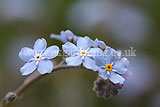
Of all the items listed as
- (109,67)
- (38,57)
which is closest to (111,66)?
(109,67)

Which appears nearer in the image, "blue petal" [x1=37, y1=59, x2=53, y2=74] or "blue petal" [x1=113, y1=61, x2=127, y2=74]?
"blue petal" [x1=37, y1=59, x2=53, y2=74]

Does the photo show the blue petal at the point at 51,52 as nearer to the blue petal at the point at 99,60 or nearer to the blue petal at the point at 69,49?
the blue petal at the point at 69,49

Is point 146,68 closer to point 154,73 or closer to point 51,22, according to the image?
point 154,73

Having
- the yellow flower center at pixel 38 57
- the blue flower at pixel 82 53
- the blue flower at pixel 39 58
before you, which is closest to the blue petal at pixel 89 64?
the blue flower at pixel 82 53

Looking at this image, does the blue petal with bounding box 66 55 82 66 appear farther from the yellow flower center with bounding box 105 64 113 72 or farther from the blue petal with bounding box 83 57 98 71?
the yellow flower center with bounding box 105 64 113 72

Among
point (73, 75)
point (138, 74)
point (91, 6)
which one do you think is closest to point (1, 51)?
point (73, 75)

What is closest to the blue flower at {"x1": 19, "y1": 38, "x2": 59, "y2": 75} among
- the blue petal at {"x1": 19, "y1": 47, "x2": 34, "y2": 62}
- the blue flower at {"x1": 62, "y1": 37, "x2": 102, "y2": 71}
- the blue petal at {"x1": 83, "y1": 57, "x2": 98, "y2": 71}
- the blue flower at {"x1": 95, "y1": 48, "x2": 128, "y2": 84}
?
the blue petal at {"x1": 19, "y1": 47, "x2": 34, "y2": 62}
